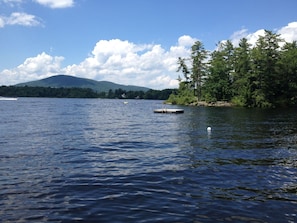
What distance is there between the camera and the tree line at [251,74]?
92062 mm

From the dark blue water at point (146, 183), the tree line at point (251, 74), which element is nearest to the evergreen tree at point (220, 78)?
the tree line at point (251, 74)

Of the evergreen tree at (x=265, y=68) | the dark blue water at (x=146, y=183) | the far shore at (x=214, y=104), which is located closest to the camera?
the dark blue water at (x=146, y=183)

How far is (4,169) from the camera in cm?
1488

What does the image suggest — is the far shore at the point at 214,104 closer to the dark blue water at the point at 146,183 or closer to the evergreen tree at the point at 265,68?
the evergreen tree at the point at 265,68

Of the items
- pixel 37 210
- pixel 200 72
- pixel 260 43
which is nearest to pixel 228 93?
pixel 200 72

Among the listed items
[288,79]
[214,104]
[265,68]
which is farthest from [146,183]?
[288,79]

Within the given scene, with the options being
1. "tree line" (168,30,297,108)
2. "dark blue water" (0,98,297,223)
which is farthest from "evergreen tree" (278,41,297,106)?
"dark blue water" (0,98,297,223)

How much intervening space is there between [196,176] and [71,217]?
6699mm

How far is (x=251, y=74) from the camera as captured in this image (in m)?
93.2

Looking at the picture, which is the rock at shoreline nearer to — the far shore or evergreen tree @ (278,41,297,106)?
the far shore

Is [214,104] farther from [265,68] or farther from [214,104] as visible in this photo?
[265,68]

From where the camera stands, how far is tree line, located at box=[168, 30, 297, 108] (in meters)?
92.1

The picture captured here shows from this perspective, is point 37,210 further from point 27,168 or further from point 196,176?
point 196,176

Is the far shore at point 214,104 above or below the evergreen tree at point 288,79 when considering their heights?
below
